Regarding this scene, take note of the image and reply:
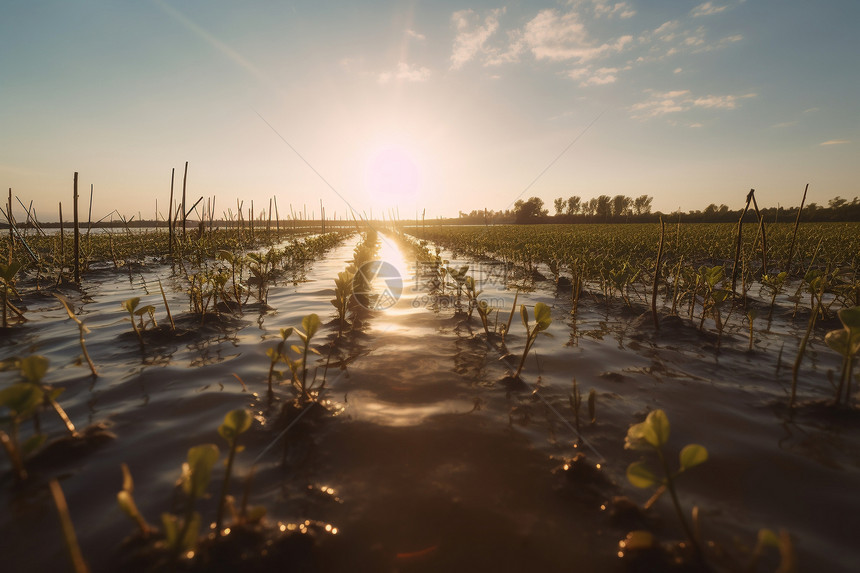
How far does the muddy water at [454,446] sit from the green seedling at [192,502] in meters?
0.41

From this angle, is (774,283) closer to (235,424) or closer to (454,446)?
→ (454,446)

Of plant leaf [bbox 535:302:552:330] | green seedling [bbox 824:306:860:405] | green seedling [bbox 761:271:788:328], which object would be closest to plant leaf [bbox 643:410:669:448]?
plant leaf [bbox 535:302:552:330]

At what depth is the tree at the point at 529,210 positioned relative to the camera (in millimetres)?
83188

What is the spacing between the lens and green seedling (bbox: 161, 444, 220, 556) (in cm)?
100

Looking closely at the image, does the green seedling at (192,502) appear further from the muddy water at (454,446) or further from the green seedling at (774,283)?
the green seedling at (774,283)

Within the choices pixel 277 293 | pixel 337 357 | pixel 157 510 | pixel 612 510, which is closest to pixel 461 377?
pixel 337 357

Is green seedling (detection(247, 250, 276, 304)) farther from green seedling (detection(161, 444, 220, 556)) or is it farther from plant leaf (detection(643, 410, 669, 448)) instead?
plant leaf (detection(643, 410, 669, 448))

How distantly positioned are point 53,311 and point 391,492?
5.76 meters

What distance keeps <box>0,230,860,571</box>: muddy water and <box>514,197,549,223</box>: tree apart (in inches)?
3224

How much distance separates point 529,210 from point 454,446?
8798cm

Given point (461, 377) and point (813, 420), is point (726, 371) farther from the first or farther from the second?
point (461, 377)

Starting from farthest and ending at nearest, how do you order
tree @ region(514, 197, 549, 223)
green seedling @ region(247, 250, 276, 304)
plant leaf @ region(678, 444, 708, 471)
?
tree @ region(514, 197, 549, 223)
green seedling @ region(247, 250, 276, 304)
plant leaf @ region(678, 444, 708, 471)

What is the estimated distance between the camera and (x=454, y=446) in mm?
1907

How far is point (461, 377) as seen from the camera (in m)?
2.83
